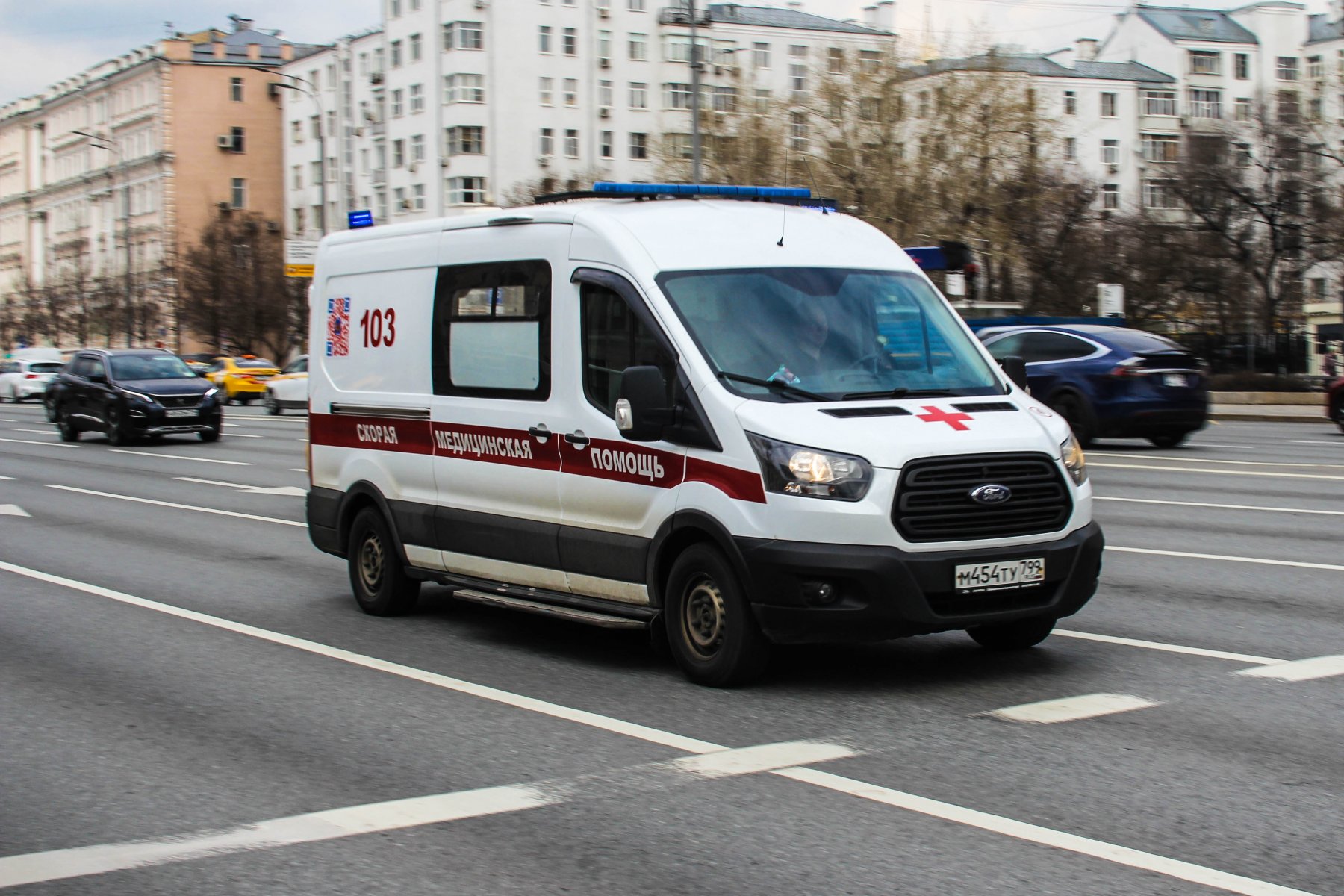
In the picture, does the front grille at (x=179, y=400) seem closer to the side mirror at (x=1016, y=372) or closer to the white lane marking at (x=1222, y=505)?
the white lane marking at (x=1222, y=505)

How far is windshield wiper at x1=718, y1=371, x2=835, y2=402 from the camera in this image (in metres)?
7.58

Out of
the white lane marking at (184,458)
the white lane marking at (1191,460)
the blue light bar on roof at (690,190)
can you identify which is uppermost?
the blue light bar on roof at (690,190)

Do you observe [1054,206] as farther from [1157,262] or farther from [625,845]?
[625,845]

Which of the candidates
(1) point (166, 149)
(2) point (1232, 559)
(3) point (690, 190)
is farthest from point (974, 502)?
(1) point (166, 149)

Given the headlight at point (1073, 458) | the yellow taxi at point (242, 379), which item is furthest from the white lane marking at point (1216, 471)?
the yellow taxi at point (242, 379)

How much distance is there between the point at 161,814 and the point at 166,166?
11639cm

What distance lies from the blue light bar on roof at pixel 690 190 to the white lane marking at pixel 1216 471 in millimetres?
10703

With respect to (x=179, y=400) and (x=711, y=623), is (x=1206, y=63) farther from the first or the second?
(x=711, y=623)

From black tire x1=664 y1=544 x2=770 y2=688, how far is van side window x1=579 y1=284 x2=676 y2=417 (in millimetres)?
924

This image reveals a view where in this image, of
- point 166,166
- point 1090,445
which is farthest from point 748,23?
point 1090,445

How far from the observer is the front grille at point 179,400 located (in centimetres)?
2953

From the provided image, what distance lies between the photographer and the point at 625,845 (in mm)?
5137

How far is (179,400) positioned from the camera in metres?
29.6

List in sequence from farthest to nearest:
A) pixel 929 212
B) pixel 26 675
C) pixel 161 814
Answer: pixel 929 212
pixel 26 675
pixel 161 814
